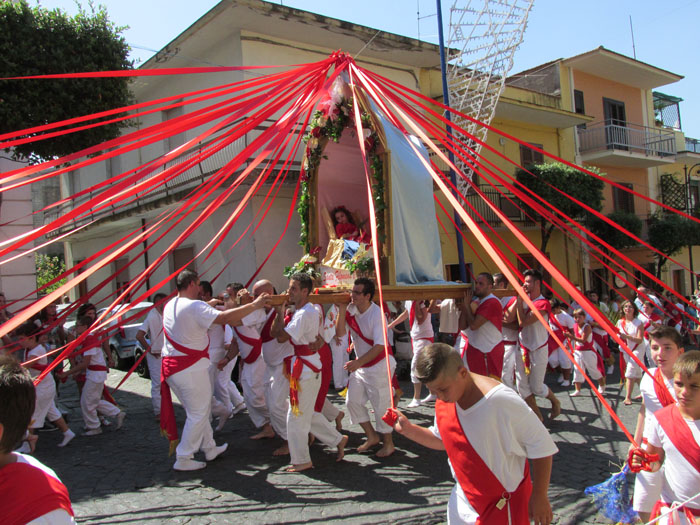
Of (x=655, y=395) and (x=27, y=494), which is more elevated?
(x=27, y=494)

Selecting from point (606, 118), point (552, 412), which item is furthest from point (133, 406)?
point (606, 118)

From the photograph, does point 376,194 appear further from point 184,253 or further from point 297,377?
point 184,253

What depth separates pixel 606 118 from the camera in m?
23.7

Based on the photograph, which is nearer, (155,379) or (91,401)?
(91,401)

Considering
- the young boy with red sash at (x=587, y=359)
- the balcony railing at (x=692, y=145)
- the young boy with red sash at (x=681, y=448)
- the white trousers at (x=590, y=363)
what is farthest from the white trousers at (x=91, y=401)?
the balcony railing at (x=692, y=145)

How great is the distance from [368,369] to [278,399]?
44.2 inches

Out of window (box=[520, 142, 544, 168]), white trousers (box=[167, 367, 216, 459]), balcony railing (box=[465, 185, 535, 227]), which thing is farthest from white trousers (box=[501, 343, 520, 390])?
window (box=[520, 142, 544, 168])

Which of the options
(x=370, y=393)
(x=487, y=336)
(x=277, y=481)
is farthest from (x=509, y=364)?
(x=277, y=481)

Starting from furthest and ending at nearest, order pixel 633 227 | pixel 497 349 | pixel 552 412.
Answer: pixel 633 227
pixel 552 412
pixel 497 349

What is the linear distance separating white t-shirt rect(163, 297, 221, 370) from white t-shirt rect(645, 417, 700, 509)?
3973mm

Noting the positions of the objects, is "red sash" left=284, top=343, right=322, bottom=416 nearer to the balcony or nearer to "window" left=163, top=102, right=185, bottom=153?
"window" left=163, top=102, right=185, bottom=153

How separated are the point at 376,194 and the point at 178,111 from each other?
1281cm

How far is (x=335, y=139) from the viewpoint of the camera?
666cm

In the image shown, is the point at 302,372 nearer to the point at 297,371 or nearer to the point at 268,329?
the point at 297,371
